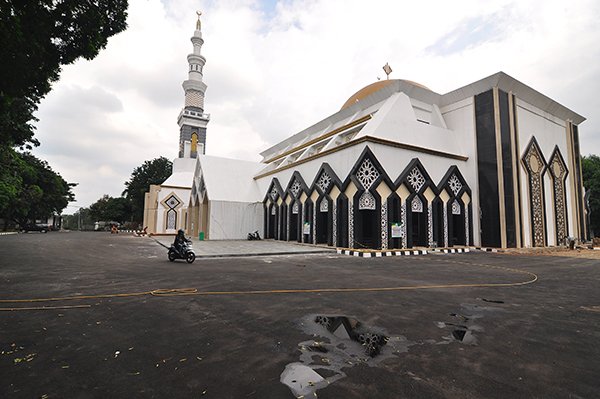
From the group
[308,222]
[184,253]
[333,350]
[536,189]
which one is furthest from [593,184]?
[333,350]

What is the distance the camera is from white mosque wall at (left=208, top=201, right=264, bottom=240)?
76.2ft

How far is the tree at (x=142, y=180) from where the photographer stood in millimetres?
48594

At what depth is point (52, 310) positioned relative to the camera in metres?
4.50

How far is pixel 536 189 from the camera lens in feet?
60.3

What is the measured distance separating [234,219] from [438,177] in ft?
50.9

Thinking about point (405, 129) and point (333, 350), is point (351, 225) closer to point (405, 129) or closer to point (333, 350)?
point (405, 129)

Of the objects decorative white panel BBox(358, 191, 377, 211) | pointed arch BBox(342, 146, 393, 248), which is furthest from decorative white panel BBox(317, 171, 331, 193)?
decorative white panel BBox(358, 191, 377, 211)

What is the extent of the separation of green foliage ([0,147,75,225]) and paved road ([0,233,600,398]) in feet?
82.8

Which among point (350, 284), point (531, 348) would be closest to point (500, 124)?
point (350, 284)

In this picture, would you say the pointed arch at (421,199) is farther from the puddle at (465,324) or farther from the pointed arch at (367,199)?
the puddle at (465,324)

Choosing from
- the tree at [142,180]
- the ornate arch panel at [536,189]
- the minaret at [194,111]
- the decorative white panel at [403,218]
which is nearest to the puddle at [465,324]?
the decorative white panel at [403,218]

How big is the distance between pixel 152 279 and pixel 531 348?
23.8 ft

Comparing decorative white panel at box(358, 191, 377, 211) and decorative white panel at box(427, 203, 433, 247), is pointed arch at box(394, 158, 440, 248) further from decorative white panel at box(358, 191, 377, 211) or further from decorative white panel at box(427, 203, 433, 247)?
decorative white panel at box(358, 191, 377, 211)

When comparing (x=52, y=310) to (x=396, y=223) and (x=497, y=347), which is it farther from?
(x=396, y=223)
